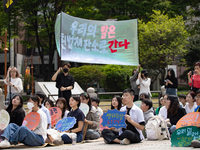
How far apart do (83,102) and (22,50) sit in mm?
41687

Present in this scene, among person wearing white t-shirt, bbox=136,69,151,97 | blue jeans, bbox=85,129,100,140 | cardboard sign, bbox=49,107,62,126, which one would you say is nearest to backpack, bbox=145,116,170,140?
blue jeans, bbox=85,129,100,140

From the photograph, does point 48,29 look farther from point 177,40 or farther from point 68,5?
point 177,40

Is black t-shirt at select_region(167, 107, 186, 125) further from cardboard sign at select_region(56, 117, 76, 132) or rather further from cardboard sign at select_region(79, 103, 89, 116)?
cardboard sign at select_region(56, 117, 76, 132)

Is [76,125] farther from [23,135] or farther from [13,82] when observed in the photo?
[13,82]

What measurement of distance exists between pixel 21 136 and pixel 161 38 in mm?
20475

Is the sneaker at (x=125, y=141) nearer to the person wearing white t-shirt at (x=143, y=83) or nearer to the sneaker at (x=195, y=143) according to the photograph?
the sneaker at (x=195, y=143)

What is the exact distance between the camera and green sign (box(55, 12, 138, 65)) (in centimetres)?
862

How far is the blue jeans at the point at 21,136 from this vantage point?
5320mm

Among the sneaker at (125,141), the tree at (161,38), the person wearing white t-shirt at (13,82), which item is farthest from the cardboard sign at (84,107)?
the tree at (161,38)

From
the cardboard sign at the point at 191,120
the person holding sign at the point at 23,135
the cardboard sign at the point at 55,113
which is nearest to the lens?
the cardboard sign at the point at 191,120

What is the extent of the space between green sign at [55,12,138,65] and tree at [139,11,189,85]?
1490 centimetres

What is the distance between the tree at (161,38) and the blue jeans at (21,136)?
1963cm

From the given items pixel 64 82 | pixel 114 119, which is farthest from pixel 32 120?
pixel 64 82

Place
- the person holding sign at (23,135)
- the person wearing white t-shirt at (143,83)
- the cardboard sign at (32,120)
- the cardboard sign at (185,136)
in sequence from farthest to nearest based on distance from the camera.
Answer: the person wearing white t-shirt at (143,83) < the cardboard sign at (32,120) < the person holding sign at (23,135) < the cardboard sign at (185,136)
